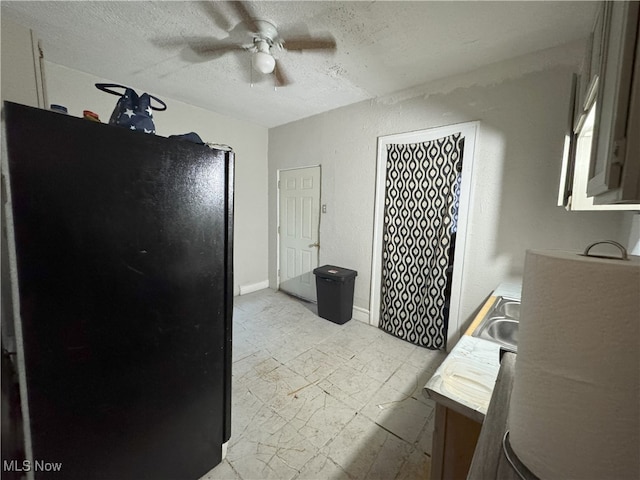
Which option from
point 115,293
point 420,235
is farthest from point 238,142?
point 115,293

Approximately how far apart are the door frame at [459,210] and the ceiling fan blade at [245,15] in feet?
5.10

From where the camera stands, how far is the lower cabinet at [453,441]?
3.05ft

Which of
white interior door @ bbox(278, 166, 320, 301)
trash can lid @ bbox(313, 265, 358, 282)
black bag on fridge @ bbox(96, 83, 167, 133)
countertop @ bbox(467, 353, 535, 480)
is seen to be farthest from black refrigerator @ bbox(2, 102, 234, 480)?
white interior door @ bbox(278, 166, 320, 301)

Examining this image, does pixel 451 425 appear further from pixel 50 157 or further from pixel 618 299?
pixel 50 157

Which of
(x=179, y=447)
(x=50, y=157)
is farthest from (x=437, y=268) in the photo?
(x=50, y=157)

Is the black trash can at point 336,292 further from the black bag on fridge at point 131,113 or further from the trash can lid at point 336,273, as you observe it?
the black bag on fridge at point 131,113

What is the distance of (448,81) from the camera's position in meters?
2.27

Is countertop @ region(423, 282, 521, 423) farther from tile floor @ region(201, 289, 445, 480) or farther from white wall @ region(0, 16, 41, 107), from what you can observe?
white wall @ region(0, 16, 41, 107)

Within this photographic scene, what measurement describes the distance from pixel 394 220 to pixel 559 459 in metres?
2.39

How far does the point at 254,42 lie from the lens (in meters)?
1.76

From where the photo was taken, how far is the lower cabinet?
931mm

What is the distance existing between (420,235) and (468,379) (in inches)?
67.3

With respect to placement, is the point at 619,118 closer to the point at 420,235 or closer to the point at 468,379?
the point at 468,379

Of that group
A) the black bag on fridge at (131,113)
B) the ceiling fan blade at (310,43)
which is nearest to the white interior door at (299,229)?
the ceiling fan blade at (310,43)
